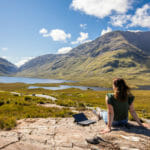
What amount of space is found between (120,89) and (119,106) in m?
1.02

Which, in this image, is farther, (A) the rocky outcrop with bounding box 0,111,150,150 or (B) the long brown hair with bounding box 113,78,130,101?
(B) the long brown hair with bounding box 113,78,130,101

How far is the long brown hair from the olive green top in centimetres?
25

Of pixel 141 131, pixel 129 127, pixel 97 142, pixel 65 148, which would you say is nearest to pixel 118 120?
pixel 129 127

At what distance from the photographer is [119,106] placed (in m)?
7.34

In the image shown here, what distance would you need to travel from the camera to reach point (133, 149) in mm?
5586

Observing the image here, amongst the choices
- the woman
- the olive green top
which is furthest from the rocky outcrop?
the olive green top

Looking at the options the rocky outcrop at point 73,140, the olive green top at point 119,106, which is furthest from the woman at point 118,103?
the rocky outcrop at point 73,140

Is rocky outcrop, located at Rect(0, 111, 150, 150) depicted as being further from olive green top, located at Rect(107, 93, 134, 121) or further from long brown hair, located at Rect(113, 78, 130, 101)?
long brown hair, located at Rect(113, 78, 130, 101)

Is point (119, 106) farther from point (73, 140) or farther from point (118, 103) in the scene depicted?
point (73, 140)

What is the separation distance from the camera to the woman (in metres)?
6.96

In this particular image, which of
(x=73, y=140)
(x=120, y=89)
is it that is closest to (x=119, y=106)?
(x=120, y=89)

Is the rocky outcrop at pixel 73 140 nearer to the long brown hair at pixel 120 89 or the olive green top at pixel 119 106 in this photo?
the olive green top at pixel 119 106

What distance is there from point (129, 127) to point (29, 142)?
5.24 m

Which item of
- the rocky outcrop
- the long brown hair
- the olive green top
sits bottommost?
the rocky outcrop
